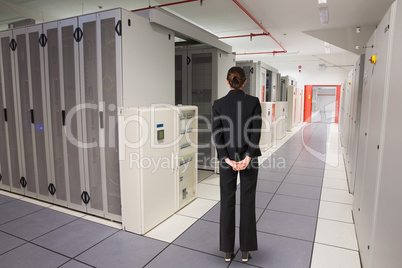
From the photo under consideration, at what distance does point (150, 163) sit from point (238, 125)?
3.41 ft

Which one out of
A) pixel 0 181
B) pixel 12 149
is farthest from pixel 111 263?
pixel 0 181

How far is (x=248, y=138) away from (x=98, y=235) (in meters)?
1.77

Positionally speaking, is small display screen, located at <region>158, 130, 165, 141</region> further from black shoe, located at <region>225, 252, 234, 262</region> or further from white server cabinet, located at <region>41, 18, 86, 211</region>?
black shoe, located at <region>225, 252, 234, 262</region>

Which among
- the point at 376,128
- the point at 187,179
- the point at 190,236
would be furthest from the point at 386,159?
the point at 187,179

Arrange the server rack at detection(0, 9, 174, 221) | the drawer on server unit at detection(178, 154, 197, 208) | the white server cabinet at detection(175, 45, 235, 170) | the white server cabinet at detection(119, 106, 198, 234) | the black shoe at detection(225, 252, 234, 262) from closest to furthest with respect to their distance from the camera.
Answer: the black shoe at detection(225, 252, 234, 262) < the white server cabinet at detection(119, 106, 198, 234) < the server rack at detection(0, 9, 174, 221) < the drawer on server unit at detection(178, 154, 197, 208) < the white server cabinet at detection(175, 45, 235, 170)

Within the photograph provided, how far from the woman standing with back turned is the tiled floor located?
297 millimetres

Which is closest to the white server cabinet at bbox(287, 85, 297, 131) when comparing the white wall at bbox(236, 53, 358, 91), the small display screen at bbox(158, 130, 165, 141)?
the white wall at bbox(236, 53, 358, 91)

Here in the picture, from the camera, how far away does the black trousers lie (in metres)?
2.12

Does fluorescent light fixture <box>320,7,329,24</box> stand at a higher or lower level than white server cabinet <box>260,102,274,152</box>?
higher

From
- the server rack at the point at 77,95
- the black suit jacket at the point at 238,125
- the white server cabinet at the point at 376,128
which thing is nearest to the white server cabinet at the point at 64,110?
the server rack at the point at 77,95

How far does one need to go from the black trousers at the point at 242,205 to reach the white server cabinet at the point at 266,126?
4.65 metres

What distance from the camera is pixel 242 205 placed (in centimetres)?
214

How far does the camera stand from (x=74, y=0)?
594 cm

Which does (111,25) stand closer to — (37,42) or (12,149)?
(37,42)
